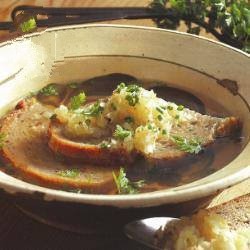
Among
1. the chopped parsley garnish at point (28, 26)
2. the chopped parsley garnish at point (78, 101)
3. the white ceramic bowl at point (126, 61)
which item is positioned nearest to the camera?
the chopped parsley garnish at point (78, 101)

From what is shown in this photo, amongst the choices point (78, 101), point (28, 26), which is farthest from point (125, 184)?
point (28, 26)

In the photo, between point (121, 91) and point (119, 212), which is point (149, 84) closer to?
point (121, 91)

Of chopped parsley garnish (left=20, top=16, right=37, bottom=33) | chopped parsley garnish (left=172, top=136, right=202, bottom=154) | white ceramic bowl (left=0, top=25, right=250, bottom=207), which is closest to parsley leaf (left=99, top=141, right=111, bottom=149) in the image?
chopped parsley garnish (left=172, top=136, right=202, bottom=154)

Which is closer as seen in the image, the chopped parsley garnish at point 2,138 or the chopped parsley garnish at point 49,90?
the chopped parsley garnish at point 2,138

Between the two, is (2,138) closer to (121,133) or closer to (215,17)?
(121,133)

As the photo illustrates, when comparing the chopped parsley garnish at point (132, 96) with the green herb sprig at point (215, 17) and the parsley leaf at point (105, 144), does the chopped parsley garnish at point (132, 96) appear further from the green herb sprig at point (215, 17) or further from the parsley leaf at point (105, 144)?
the green herb sprig at point (215, 17)

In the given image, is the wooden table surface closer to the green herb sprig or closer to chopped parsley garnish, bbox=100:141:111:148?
chopped parsley garnish, bbox=100:141:111:148

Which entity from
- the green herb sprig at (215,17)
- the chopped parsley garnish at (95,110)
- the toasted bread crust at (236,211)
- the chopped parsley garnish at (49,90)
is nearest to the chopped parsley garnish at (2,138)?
the chopped parsley garnish at (95,110)

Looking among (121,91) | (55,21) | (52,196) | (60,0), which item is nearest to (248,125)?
(121,91)
